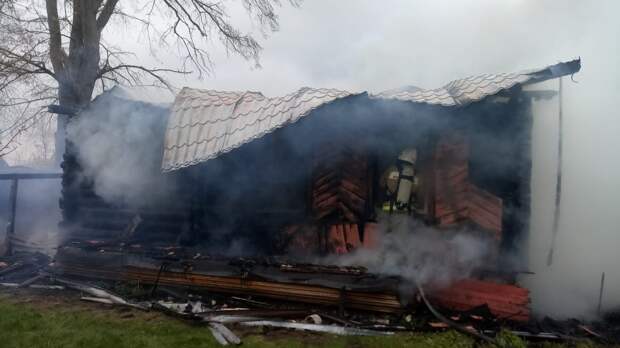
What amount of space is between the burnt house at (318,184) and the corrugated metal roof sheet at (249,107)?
0.08ft

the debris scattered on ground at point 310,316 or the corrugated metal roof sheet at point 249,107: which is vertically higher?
the corrugated metal roof sheet at point 249,107

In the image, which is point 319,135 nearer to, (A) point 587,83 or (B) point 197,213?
(B) point 197,213

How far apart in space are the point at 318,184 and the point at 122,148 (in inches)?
175

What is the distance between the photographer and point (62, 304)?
20.8 ft

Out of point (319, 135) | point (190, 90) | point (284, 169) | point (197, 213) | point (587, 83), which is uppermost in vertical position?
point (587, 83)

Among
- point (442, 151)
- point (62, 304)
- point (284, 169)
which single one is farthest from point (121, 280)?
point (442, 151)

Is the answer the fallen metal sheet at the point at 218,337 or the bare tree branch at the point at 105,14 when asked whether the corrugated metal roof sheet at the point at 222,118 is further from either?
the bare tree branch at the point at 105,14

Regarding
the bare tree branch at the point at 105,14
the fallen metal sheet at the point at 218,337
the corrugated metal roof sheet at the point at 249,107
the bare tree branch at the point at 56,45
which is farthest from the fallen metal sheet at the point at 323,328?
the bare tree branch at the point at 105,14

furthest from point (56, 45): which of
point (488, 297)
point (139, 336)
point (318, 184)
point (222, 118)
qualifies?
point (488, 297)

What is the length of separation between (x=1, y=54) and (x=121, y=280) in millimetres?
10383

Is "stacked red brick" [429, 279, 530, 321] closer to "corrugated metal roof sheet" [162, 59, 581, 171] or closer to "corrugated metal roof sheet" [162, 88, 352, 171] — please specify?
"corrugated metal roof sheet" [162, 59, 581, 171]

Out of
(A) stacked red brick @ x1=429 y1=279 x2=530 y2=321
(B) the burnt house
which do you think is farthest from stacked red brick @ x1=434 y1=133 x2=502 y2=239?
(A) stacked red brick @ x1=429 y1=279 x2=530 y2=321

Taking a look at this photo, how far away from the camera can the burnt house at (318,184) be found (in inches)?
243

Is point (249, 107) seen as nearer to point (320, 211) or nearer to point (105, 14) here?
point (320, 211)
